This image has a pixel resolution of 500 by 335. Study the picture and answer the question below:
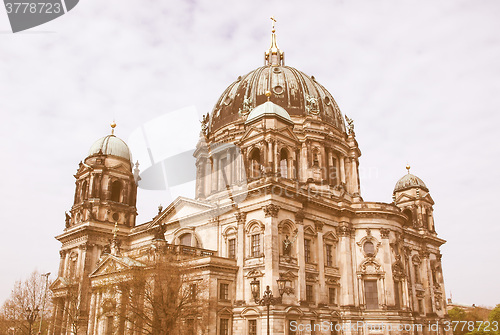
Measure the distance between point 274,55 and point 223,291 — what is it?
3787 cm

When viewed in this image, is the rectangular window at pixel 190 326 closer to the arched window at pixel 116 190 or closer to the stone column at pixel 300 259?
the stone column at pixel 300 259

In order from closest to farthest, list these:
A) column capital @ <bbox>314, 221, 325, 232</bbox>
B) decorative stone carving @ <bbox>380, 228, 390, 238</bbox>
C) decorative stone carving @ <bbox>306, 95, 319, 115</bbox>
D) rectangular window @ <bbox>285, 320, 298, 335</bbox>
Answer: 1. rectangular window @ <bbox>285, 320, 298, 335</bbox>
2. column capital @ <bbox>314, 221, 325, 232</bbox>
3. decorative stone carving @ <bbox>380, 228, 390, 238</bbox>
4. decorative stone carving @ <bbox>306, 95, 319, 115</bbox>

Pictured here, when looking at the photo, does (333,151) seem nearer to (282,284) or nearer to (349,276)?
(349,276)

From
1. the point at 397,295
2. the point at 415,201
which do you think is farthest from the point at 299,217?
the point at 415,201

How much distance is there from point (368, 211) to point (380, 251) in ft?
13.5

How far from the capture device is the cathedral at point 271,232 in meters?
37.8

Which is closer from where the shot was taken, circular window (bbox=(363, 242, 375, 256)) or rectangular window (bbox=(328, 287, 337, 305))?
rectangular window (bbox=(328, 287, 337, 305))

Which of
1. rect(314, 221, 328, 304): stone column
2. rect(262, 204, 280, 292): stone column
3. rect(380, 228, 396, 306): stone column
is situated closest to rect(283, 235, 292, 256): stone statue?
rect(262, 204, 280, 292): stone column

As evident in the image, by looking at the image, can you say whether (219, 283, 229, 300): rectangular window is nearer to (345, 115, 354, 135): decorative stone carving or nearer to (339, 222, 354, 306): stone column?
(339, 222, 354, 306): stone column

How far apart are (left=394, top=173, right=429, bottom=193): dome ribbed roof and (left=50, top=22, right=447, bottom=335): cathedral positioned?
15 centimetres

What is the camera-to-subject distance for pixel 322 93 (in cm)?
5834

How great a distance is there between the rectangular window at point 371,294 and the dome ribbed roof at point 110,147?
112ft

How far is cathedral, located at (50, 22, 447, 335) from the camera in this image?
1486 inches

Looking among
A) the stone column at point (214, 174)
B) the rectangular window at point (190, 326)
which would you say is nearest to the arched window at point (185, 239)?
the stone column at point (214, 174)
